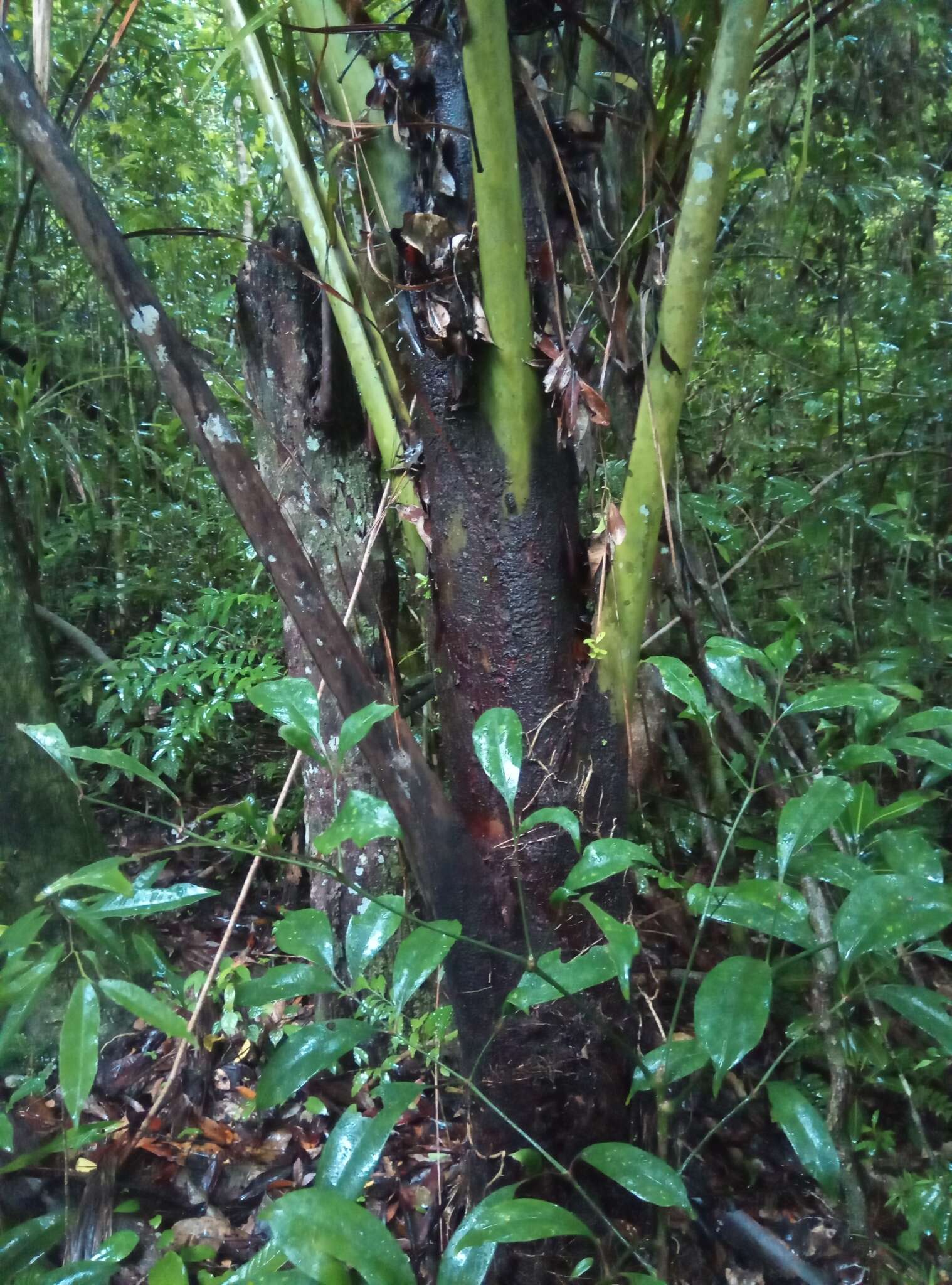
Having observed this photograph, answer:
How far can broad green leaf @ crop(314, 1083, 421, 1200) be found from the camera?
0.69 metres

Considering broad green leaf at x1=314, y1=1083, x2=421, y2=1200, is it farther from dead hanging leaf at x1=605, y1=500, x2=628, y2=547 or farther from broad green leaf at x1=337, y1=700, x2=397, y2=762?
dead hanging leaf at x1=605, y1=500, x2=628, y2=547

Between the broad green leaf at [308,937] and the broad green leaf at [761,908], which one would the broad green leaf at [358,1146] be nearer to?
the broad green leaf at [308,937]

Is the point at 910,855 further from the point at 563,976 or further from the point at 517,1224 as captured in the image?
the point at 517,1224

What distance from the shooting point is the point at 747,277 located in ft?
7.39

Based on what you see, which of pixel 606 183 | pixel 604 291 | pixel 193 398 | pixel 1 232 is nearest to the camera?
pixel 193 398

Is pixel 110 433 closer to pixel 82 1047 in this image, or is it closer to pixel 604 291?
pixel 604 291

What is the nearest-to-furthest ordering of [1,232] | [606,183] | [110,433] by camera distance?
[606,183] < [1,232] < [110,433]

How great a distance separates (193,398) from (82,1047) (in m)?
0.60

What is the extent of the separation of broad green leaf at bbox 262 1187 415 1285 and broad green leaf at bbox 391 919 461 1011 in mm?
153

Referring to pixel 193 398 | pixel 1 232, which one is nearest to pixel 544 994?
pixel 193 398

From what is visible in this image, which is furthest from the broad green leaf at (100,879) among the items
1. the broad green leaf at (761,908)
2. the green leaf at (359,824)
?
the broad green leaf at (761,908)

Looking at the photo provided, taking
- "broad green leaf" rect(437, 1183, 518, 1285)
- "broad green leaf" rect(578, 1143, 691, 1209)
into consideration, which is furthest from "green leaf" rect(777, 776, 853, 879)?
"broad green leaf" rect(437, 1183, 518, 1285)

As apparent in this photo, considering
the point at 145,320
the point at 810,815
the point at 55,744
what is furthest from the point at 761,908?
the point at 145,320

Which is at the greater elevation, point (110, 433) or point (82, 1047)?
point (110, 433)
